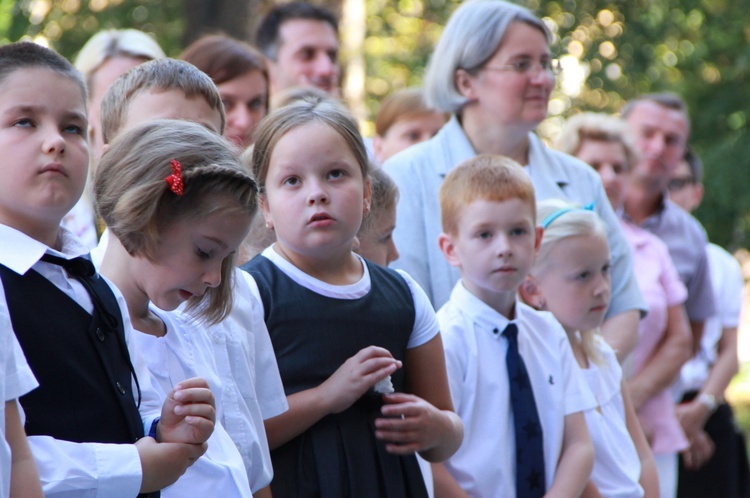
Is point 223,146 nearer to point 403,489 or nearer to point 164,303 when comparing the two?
point 164,303

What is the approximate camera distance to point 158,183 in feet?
7.68

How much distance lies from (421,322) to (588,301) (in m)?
1.00

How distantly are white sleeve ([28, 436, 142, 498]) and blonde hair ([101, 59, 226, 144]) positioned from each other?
3.88ft

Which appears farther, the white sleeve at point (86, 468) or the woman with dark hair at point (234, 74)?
the woman with dark hair at point (234, 74)

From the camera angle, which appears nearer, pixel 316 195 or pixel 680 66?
pixel 316 195

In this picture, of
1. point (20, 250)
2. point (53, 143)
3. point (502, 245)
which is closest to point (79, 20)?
point (502, 245)

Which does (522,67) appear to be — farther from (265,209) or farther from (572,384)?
(265,209)

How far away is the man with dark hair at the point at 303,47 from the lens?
18.5 feet

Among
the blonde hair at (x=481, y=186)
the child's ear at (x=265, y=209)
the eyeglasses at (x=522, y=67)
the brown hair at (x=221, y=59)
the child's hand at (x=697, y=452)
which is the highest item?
the brown hair at (x=221, y=59)

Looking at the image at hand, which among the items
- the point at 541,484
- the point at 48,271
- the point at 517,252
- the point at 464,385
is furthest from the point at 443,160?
the point at 48,271

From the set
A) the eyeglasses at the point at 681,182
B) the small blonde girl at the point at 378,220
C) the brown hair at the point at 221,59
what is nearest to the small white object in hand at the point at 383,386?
the small blonde girl at the point at 378,220

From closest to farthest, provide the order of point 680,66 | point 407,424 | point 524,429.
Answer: point 407,424 < point 524,429 < point 680,66

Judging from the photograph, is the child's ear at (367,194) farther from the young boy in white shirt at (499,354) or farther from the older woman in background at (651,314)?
the older woman in background at (651,314)

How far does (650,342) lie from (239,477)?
3435mm
